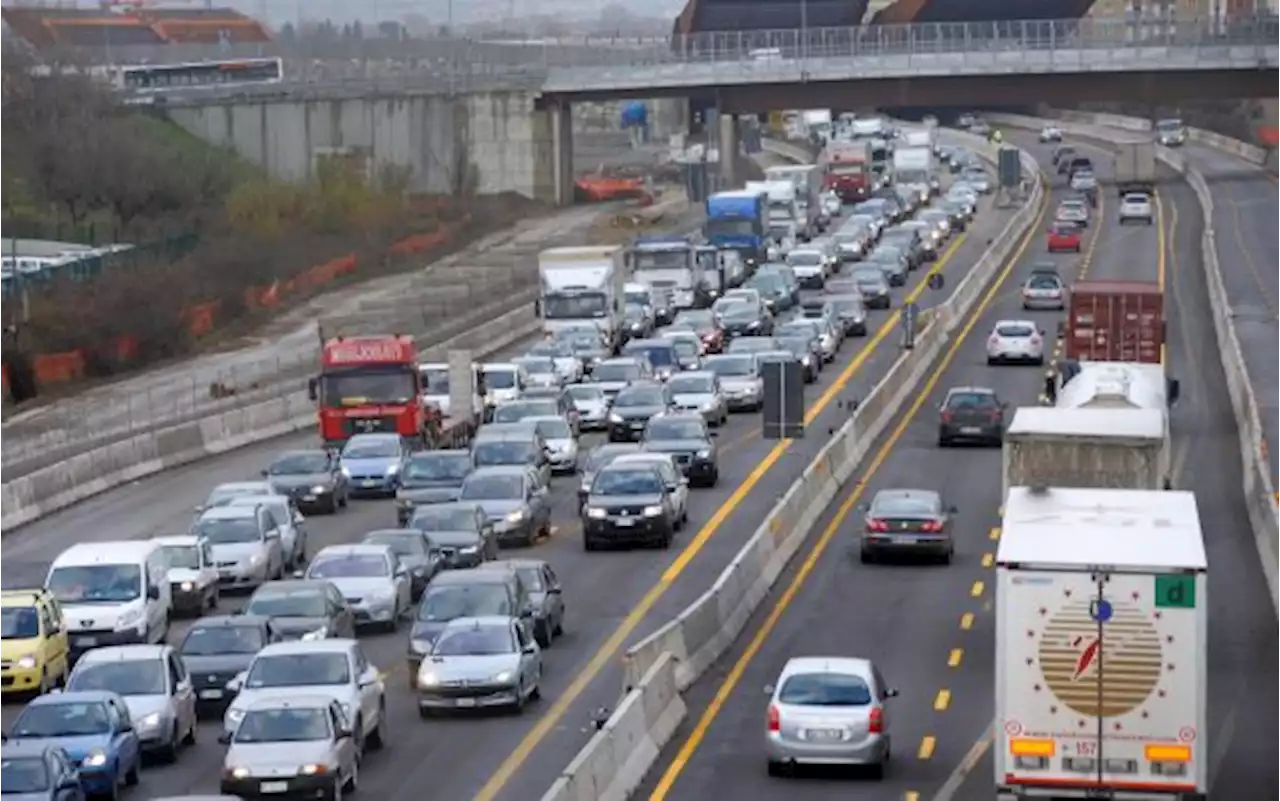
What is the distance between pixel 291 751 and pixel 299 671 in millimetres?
2776

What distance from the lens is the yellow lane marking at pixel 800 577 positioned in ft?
108

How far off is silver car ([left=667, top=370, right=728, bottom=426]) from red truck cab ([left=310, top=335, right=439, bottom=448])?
20.4 ft

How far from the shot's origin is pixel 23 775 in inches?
1110

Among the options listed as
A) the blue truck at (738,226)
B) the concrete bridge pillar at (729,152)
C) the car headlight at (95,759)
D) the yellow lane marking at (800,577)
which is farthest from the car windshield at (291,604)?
the concrete bridge pillar at (729,152)

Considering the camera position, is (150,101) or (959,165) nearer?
(150,101)

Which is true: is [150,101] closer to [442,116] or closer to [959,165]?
[442,116]

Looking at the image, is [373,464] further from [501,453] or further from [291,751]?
[291,751]

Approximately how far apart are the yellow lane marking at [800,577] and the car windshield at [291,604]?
487cm

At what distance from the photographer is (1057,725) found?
27.6m

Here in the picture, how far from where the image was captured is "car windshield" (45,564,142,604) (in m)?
39.8

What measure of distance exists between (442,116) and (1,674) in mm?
96885

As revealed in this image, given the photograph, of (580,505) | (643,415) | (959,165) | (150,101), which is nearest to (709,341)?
Answer: (643,415)

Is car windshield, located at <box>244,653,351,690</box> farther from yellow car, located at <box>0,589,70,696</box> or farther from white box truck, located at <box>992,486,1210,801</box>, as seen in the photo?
white box truck, located at <box>992,486,1210,801</box>

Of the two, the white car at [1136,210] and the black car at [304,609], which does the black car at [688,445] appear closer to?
the black car at [304,609]
